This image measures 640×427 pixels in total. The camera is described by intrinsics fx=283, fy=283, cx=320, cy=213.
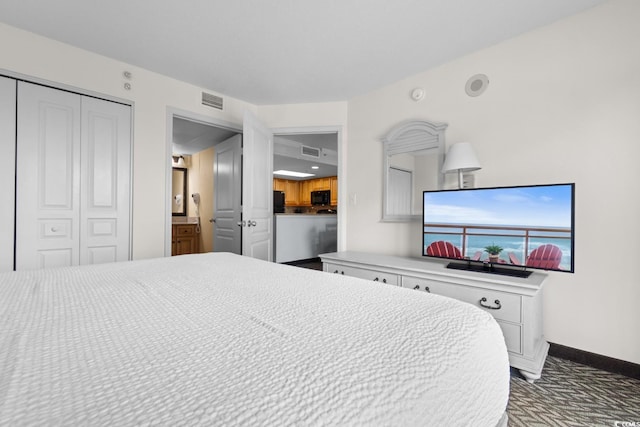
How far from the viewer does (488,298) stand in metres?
1.96

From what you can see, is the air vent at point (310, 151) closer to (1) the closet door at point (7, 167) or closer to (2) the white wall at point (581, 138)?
(2) the white wall at point (581, 138)

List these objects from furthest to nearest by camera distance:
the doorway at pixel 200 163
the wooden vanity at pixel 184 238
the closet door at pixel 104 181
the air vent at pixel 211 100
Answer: the wooden vanity at pixel 184 238 < the doorway at pixel 200 163 < the air vent at pixel 211 100 < the closet door at pixel 104 181

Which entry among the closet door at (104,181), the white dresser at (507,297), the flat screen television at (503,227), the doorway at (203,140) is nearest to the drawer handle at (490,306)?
the white dresser at (507,297)

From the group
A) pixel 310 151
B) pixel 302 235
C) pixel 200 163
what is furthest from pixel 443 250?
pixel 200 163

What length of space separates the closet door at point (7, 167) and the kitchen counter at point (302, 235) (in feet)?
11.7

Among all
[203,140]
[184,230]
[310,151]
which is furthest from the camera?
[310,151]

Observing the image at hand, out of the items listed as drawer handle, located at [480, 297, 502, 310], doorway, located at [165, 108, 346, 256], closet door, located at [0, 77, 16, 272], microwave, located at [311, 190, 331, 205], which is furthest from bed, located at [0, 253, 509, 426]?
microwave, located at [311, 190, 331, 205]

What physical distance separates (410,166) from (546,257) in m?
1.42

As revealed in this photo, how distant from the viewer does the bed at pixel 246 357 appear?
41cm

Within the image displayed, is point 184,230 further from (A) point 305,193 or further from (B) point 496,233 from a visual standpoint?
(B) point 496,233

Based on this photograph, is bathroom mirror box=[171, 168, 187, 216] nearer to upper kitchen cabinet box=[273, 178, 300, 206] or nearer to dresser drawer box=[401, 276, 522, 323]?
upper kitchen cabinet box=[273, 178, 300, 206]

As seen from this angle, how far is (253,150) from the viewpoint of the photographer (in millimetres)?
3203

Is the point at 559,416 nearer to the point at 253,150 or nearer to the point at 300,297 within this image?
the point at 300,297

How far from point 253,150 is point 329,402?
305cm
